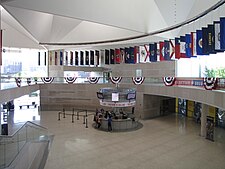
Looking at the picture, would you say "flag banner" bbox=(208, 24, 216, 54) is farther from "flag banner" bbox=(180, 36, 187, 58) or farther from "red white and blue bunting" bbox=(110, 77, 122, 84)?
"red white and blue bunting" bbox=(110, 77, 122, 84)

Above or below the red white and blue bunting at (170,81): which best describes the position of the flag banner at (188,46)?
above

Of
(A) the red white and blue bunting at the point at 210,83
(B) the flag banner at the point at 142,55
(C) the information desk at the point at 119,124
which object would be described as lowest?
(C) the information desk at the point at 119,124

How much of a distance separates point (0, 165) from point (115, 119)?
1229 centimetres

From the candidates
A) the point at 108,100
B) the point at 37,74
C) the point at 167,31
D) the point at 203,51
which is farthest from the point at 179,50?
the point at 37,74

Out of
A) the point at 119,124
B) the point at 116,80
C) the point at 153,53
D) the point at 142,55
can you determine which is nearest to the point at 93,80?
the point at 116,80

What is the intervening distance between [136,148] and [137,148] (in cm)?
6

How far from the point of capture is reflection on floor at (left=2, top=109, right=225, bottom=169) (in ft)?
37.9

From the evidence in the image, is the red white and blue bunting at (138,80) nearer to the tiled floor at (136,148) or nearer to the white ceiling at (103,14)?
the white ceiling at (103,14)

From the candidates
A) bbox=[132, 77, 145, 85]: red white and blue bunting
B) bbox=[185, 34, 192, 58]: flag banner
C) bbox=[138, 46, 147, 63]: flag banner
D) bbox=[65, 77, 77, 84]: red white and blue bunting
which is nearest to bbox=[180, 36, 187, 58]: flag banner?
bbox=[185, 34, 192, 58]: flag banner

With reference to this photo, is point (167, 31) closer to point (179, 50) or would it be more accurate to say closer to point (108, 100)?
point (179, 50)

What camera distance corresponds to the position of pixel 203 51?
13.0 meters

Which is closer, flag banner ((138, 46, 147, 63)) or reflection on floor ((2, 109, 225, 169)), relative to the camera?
reflection on floor ((2, 109, 225, 169))

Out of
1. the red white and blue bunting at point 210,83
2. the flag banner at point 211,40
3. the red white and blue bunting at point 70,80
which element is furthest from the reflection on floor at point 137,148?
the red white and blue bunting at point 70,80

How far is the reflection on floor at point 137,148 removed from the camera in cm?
1156
